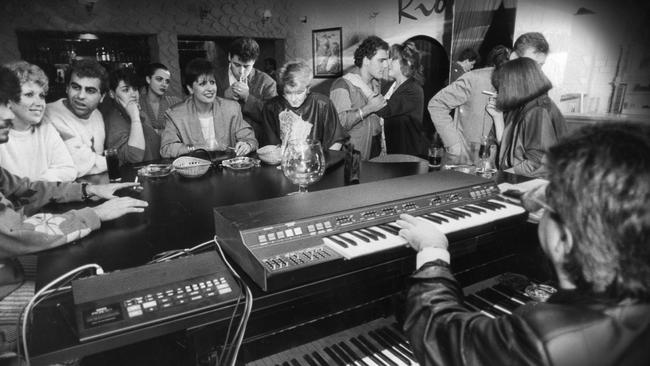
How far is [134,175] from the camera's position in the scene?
216 cm

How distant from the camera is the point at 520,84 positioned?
7.66ft

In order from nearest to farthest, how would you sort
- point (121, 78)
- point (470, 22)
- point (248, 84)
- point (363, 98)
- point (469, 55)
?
point (121, 78) → point (363, 98) → point (248, 84) → point (469, 55) → point (470, 22)

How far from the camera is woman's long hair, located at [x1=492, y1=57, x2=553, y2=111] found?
2324 millimetres

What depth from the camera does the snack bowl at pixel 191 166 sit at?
6.97 ft

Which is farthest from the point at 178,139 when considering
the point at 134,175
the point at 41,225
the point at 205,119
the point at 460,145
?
the point at 460,145

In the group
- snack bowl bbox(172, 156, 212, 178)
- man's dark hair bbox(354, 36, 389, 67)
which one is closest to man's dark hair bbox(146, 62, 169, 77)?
man's dark hair bbox(354, 36, 389, 67)

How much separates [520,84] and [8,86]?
98.1 inches

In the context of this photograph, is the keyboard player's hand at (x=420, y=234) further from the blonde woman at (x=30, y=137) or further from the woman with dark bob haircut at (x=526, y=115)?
the blonde woman at (x=30, y=137)

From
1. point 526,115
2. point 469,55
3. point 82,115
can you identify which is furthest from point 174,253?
point 469,55

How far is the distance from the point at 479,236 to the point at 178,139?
7.91 ft

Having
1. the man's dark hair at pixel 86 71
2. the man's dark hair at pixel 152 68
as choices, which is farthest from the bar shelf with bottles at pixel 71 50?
the man's dark hair at pixel 86 71

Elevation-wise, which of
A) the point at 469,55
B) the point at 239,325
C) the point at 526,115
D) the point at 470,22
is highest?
the point at 470,22

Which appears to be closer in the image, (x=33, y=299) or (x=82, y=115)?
(x=33, y=299)

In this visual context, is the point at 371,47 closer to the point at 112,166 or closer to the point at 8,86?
the point at 112,166
